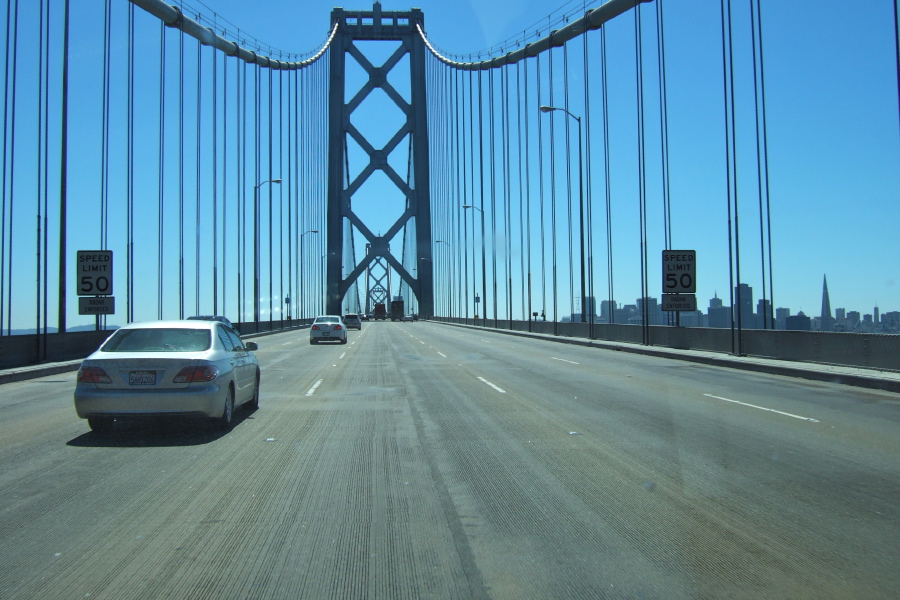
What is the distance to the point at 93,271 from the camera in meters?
22.2

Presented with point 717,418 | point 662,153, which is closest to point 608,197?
point 662,153

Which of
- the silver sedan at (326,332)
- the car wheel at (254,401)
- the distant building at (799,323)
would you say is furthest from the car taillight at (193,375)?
the silver sedan at (326,332)

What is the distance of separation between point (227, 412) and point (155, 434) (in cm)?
85

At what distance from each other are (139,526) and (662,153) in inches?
1097

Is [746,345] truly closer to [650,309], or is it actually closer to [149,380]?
[650,309]

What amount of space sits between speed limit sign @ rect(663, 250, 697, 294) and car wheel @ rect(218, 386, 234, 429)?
17.8 m

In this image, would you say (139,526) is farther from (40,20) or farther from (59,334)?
(40,20)

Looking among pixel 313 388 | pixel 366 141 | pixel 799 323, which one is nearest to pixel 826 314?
pixel 799 323

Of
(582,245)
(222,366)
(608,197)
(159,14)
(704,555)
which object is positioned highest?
(159,14)

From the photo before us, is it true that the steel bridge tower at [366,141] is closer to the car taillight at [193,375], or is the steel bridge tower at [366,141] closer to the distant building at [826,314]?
the distant building at [826,314]

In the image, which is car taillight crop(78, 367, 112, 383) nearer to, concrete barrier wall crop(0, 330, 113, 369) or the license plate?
the license plate

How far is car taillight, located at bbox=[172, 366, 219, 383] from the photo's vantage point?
9.01 m

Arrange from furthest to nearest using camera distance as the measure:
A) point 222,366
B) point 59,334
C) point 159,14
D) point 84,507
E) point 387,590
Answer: point 159,14 → point 59,334 → point 222,366 → point 84,507 → point 387,590

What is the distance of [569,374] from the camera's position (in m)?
18.5
